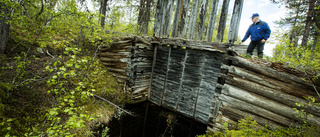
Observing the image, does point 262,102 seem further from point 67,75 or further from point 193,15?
point 67,75

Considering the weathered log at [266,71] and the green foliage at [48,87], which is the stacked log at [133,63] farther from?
the weathered log at [266,71]

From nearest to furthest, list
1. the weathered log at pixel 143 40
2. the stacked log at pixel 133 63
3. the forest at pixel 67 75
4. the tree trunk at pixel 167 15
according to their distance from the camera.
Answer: the forest at pixel 67 75 < the tree trunk at pixel 167 15 < the weathered log at pixel 143 40 < the stacked log at pixel 133 63

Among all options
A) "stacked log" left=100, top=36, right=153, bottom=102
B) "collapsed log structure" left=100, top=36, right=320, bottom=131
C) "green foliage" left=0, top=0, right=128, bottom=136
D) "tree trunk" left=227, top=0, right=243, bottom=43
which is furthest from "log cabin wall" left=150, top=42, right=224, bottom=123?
"green foliage" left=0, top=0, right=128, bottom=136

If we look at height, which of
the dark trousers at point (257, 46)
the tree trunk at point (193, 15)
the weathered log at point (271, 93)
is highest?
the tree trunk at point (193, 15)

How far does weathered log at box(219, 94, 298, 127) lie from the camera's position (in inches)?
117

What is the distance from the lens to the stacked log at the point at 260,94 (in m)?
2.81

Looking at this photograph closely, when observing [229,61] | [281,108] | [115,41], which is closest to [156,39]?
[115,41]

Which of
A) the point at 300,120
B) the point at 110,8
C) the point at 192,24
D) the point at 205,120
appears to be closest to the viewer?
the point at 300,120

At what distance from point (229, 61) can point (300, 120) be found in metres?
1.90

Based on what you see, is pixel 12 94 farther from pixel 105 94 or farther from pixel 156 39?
pixel 156 39

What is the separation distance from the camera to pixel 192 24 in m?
4.17

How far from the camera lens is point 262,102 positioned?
317 cm

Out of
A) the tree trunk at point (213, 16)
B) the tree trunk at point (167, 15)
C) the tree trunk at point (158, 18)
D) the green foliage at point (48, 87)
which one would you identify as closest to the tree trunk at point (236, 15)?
the tree trunk at point (213, 16)

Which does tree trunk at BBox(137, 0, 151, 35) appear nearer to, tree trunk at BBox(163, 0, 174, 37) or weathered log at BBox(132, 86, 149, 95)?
tree trunk at BBox(163, 0, 174, 37)
